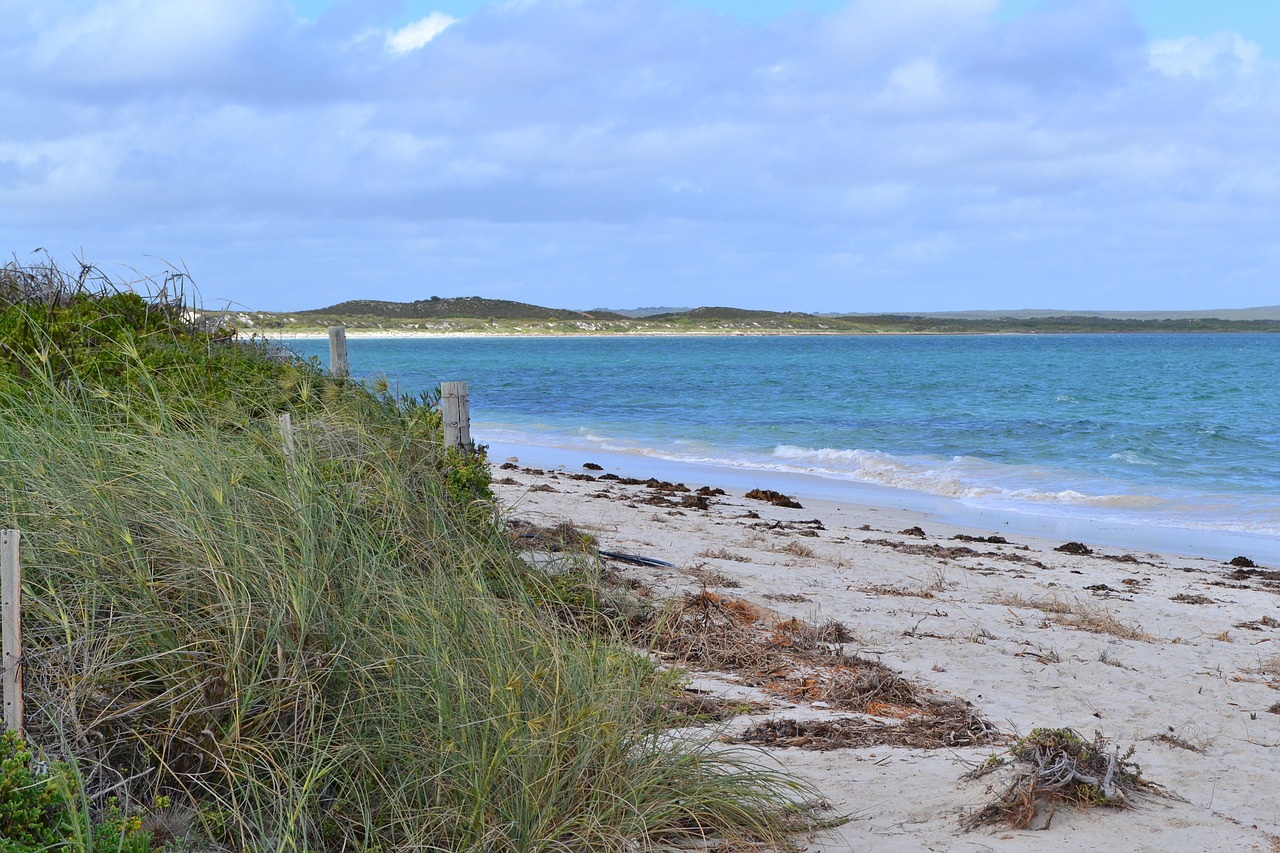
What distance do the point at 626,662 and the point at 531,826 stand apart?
2.89 feet

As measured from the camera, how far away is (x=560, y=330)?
6206 inches

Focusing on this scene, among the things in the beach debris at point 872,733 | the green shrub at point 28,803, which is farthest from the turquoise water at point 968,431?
the green shrub at point 28,803

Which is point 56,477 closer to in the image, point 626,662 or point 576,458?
point 626,662

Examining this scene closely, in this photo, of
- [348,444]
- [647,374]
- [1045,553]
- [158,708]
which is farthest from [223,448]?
[647,374]

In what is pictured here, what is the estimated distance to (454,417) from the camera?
288 inches

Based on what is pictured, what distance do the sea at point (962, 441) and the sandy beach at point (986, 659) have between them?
8.07 feet

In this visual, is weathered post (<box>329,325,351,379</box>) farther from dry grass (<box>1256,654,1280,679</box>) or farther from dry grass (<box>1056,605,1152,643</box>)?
dry grass (<box>1256,654,1280,679</box>)

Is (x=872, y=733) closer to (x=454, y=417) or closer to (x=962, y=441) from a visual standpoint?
(x=454, y=417)

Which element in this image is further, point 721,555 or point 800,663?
point 721,555

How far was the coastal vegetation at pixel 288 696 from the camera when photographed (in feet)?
10.4

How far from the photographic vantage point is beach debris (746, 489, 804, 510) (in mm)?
14203

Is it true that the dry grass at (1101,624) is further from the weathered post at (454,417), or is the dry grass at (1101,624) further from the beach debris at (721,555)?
the weathered post at (454,417)

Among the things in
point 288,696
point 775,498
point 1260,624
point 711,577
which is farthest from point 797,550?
point 288,696

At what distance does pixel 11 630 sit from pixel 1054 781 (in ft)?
12.2
